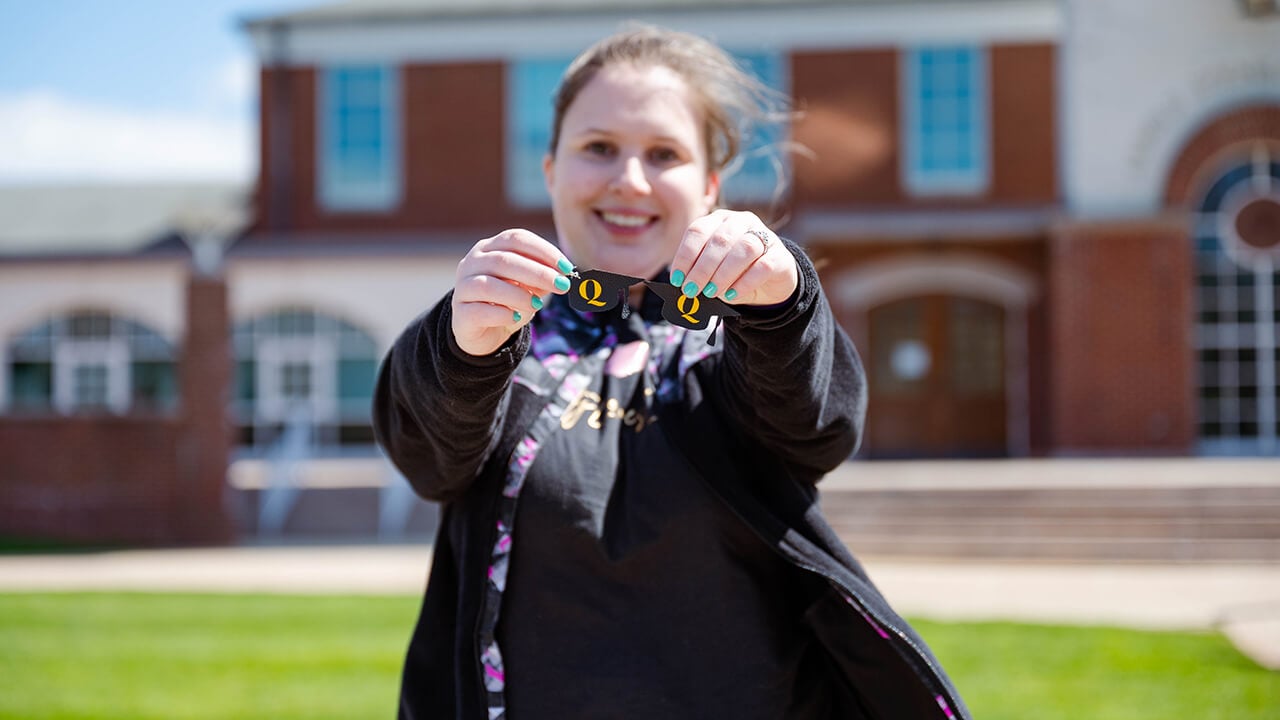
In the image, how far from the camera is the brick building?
1675 cm

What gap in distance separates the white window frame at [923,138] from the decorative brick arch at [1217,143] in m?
2.89

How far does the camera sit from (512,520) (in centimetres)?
158

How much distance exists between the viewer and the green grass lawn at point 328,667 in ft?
18.6

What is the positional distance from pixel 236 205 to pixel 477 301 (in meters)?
24.0

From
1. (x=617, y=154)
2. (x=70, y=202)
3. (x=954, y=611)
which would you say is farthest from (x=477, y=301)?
(x=70, y=202)

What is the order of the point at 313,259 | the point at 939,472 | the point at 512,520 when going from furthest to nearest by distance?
the point at 313,259
the point at 939,472
the point at 512,520

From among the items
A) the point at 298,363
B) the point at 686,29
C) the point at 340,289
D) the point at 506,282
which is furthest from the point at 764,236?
the point at 298,363

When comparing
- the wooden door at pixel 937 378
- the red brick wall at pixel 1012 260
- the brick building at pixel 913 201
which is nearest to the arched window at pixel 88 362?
the brick building at pixel 913 201

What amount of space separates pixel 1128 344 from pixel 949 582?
8.35 meters

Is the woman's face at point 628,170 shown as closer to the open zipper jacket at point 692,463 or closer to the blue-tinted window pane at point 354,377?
the open zipper jacket at point 692,463

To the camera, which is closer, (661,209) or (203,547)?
(661,209)

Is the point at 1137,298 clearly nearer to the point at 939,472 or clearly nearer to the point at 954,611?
the point at 939,472

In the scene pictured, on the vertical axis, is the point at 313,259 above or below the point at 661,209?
above

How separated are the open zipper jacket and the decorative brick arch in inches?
668
